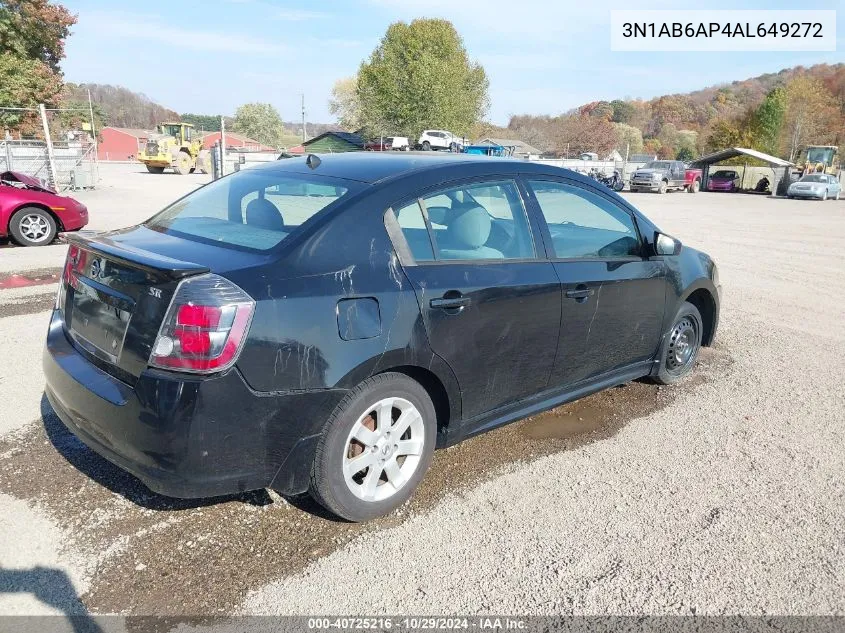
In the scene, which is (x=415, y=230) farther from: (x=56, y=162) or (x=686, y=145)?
(x=686, y=145)

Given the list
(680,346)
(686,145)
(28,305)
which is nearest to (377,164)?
(680,346)

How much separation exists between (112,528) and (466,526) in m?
1.60

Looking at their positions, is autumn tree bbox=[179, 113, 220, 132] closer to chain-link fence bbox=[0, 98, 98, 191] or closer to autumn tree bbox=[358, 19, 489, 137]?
autumn tree bbox=[358, 19, 489, 137]

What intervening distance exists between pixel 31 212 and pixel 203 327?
9488mm

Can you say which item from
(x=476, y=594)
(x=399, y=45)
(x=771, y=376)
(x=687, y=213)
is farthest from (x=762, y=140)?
(x=476, y=594)

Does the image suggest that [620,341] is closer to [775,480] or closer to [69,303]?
[775,480]

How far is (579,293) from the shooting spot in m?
3.46

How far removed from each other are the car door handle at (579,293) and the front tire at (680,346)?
113cm

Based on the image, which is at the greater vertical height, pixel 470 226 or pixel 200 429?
pixel 470 226

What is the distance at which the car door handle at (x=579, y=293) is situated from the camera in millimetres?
3408

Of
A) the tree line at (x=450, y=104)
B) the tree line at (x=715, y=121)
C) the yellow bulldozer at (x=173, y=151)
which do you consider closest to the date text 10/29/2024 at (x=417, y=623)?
the tree line at (x=450, y=104)

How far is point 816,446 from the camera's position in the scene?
3715mm

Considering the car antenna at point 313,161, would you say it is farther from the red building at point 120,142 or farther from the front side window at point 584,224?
the red building at point 120,142

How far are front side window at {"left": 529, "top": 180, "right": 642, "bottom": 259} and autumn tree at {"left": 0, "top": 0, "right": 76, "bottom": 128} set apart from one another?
3295 cm
